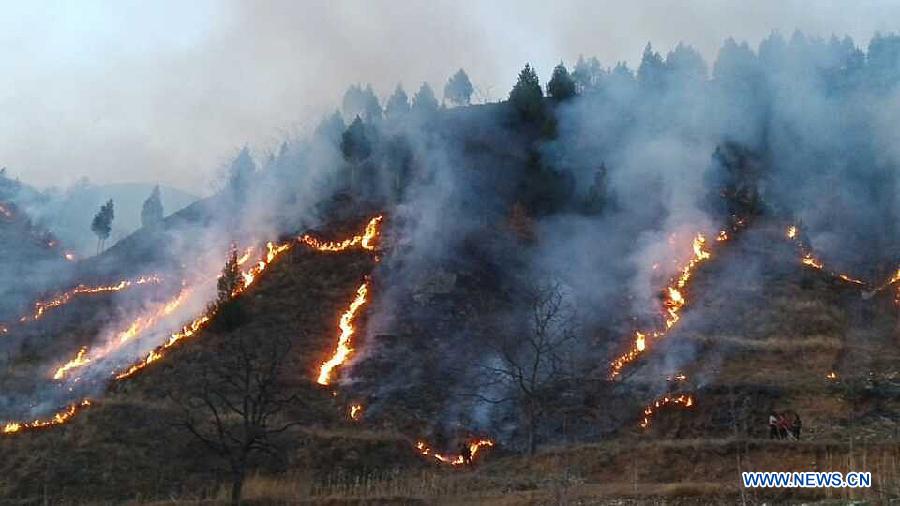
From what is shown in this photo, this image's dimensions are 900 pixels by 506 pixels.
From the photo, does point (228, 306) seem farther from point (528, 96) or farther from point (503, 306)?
point (528, 96)

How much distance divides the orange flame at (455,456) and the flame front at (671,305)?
1005 centimetres

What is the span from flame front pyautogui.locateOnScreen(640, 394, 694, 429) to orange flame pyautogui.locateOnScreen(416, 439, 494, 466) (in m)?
8.38

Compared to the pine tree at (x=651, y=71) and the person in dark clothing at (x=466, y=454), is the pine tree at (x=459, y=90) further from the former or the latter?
the person in dark clothing at (x=466, y=454)

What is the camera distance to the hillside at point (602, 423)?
29344 mm

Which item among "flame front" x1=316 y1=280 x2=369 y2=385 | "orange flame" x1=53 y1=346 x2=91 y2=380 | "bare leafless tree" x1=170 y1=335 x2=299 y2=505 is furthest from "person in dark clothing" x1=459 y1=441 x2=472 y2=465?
"orange flame" x1=53 y1=346 x2=91 y2=380

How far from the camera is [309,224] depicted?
2822 inches

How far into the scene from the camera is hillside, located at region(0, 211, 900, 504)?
2934 cm

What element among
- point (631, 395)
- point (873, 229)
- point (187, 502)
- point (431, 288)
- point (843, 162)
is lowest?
point (187, 502)

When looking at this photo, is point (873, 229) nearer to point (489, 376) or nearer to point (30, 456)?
point (489, 376)

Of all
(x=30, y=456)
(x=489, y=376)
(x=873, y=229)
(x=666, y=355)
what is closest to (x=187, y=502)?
(x=30, y=456)

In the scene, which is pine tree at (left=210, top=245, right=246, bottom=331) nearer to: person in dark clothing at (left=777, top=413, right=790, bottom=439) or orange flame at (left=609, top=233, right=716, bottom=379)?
orange flame at (left=609, top=233, right=716, bottom=379)

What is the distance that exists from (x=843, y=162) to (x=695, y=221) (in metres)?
22.5

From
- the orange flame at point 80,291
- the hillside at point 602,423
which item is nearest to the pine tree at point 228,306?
the hillside at point 602,423

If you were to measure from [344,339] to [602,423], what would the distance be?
19718 millimetres
